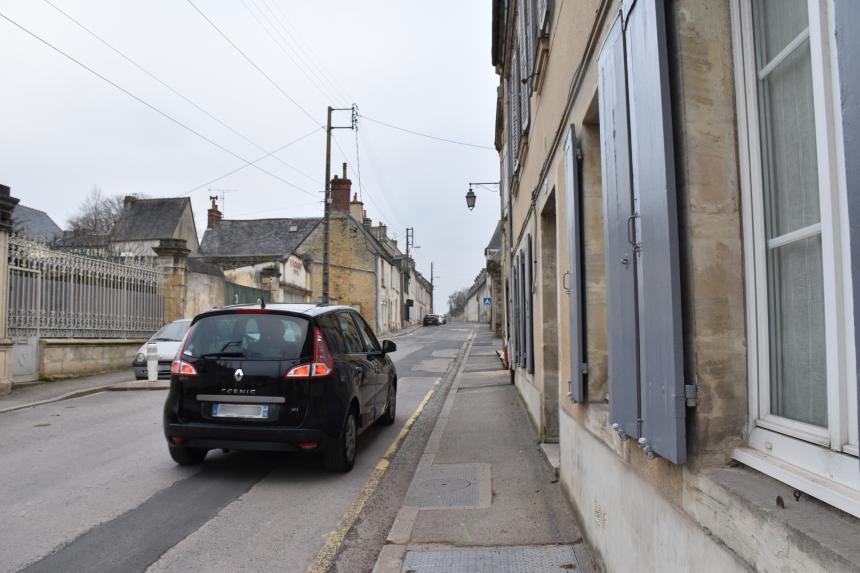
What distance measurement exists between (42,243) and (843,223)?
50.2 ft

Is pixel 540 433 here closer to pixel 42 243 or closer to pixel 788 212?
pixel 788 212

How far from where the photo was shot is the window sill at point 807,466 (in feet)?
5.17

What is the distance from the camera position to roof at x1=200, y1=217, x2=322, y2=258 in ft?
143

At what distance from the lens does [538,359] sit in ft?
24.4

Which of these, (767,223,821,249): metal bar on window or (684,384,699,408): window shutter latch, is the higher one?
(767,223,821,249): metal bar on window

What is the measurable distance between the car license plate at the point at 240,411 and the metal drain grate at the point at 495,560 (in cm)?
220

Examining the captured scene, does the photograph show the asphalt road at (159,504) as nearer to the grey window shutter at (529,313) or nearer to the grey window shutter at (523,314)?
the grey window shutter at (529,313)

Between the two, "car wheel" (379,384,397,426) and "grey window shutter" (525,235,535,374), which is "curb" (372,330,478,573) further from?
"grey window shutter" (525,235,535,374)

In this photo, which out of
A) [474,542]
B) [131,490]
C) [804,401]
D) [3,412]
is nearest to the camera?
[804,401]

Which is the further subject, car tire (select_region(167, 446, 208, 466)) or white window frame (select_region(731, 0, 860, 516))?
car tire (select_region(167, 446, 208, 466))

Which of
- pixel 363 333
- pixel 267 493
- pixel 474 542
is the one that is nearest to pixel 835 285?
pixel 474 542

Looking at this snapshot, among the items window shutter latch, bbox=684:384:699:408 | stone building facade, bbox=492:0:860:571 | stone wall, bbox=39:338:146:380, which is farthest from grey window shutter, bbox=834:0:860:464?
stone wall, bbox=39:338:146:380

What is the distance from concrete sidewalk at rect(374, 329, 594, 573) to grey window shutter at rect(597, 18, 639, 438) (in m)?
1.33

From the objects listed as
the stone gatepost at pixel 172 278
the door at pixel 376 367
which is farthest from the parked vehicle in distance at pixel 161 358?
the door at pixel 376 367
